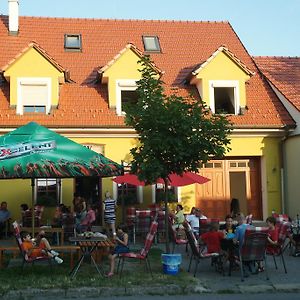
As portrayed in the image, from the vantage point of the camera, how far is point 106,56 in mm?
20734

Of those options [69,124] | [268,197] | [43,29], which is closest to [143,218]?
[69,124]

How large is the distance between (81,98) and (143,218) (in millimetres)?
5648

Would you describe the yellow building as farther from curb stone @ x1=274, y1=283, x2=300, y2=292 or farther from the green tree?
curb stone @ x1=274, y1=283, x2=300, y2=292

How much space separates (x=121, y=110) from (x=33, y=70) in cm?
351

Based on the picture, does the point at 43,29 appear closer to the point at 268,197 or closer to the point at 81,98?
the point at 81,98

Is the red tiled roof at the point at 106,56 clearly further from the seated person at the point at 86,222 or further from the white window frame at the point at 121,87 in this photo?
the seated person at the point at 86,222

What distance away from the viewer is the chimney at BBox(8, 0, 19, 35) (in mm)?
21078

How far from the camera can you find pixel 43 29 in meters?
21.8

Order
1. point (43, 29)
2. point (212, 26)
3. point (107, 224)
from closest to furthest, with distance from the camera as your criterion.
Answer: point (107, 224) < point (43, 29) < point (212, 26)

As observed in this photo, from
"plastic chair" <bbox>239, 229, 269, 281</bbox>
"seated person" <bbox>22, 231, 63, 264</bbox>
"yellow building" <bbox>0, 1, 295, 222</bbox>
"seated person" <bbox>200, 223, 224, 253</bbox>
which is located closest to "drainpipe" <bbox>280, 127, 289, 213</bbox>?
"yellow building" <bbox>0, 1, 295, 222</bbox>

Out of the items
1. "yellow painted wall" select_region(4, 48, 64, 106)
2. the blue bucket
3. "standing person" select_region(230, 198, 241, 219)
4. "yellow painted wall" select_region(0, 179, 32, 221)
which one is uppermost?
"yellow painted wall" select_region(4, 48, 64, 106)

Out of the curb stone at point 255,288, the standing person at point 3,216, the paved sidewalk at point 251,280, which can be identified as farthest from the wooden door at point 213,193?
the curb stone at point 255,288

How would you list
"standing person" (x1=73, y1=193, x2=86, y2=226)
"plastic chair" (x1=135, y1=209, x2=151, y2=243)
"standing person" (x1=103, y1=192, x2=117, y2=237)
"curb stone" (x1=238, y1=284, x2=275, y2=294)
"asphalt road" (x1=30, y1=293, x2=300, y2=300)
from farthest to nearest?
"standing person" (x1=103, y1=192, x2=117, y2=237), "plastic chair" (x1=135, y1=209, x2=151, y2=243), "standing person" (x1=73, y1=193, x2=86, y2=226), "curb stone" (x1=238, y1=284, x2=275, y2=294), "asphalt road" (x1=30, y1=293, x2=300, y2=300)

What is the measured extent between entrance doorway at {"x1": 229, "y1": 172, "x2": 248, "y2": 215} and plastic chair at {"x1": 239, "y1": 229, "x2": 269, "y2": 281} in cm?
905
